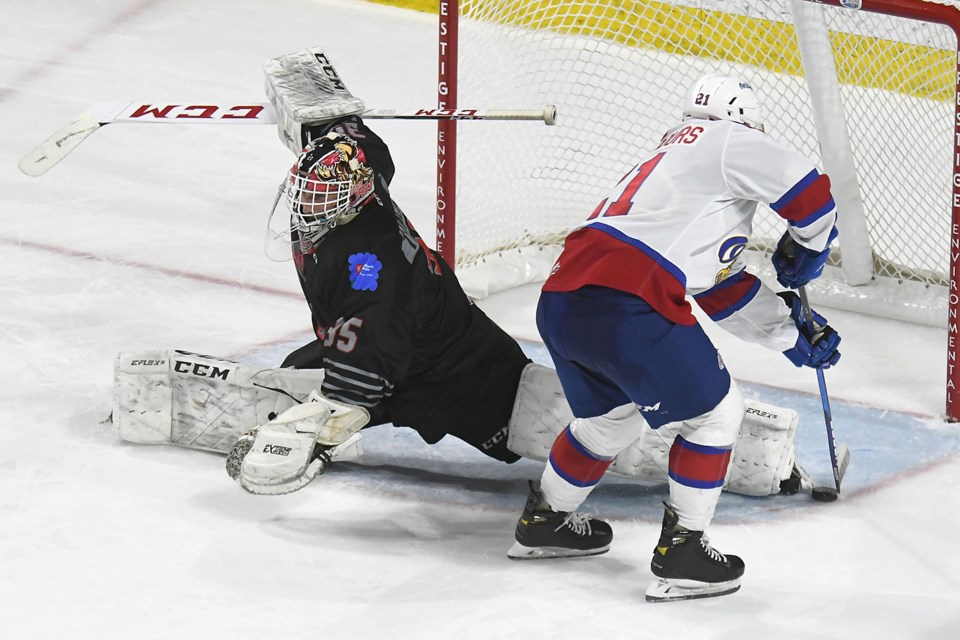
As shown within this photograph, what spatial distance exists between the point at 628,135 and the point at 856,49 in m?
0.91

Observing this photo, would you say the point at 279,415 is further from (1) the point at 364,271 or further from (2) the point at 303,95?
(2) the point at 303,95

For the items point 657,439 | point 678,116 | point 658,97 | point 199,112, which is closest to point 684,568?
point 657,439

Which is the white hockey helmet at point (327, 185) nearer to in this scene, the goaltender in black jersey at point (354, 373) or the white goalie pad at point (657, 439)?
the goaltender in black jersey at point (354, 373)

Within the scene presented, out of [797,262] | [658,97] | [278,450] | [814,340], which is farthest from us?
[658,97]

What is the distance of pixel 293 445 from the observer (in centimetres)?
285

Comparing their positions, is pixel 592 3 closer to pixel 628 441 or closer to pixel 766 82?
pixel 766 82

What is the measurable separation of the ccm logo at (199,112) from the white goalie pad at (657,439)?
80cm

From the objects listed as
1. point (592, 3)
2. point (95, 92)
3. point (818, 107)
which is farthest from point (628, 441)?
point (95, 92)

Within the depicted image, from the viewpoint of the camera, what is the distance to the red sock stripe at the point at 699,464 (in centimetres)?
281

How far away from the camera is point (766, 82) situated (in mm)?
4977

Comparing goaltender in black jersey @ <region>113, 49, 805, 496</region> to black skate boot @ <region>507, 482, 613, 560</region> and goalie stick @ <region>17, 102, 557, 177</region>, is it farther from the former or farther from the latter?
black skate boot @ <region>507, 482, 613, 560</region>

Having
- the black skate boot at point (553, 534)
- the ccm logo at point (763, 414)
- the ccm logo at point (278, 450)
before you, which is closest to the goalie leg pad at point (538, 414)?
the black skate boot at point (553, 534)

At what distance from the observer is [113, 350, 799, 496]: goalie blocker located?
10.6ft

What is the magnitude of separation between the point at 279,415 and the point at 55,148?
2.50 ft
